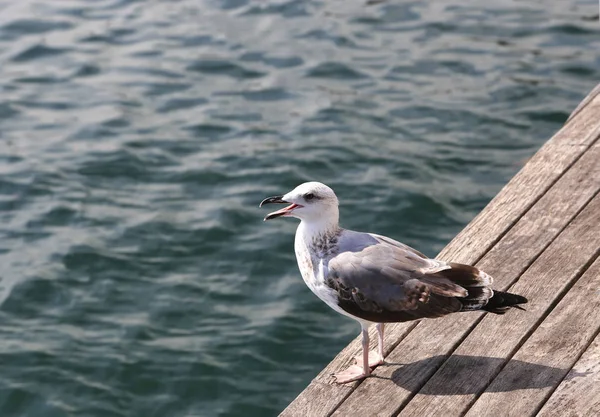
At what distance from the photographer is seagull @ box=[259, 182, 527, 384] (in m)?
4.34

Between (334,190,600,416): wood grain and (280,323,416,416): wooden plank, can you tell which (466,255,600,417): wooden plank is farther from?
(280,323,416,416): wooden plank

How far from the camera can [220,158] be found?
9312 mm

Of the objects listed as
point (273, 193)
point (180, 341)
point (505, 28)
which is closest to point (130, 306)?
point (180, 341)

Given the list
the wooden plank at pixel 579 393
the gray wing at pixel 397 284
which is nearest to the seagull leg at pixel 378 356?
the gray wing at pixel 397 284

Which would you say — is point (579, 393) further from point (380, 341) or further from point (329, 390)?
point (329, 390)

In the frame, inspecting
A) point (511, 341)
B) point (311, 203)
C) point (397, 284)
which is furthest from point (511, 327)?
point (311, 203)

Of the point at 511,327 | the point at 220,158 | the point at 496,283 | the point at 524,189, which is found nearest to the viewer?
the point at 511,327

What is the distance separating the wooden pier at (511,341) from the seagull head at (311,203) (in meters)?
0.69

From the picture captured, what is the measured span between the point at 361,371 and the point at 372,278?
0.44 meters

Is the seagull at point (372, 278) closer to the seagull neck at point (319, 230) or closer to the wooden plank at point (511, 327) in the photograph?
the seagull neck at point (319, 230)

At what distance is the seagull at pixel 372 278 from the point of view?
434 centimetres

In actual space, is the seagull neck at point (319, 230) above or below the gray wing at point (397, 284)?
above

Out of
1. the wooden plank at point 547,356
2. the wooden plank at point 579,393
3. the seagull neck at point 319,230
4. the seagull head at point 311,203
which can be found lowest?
the wooden plank at point 579,393

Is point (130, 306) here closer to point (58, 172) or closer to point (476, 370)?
point (58, 172)
